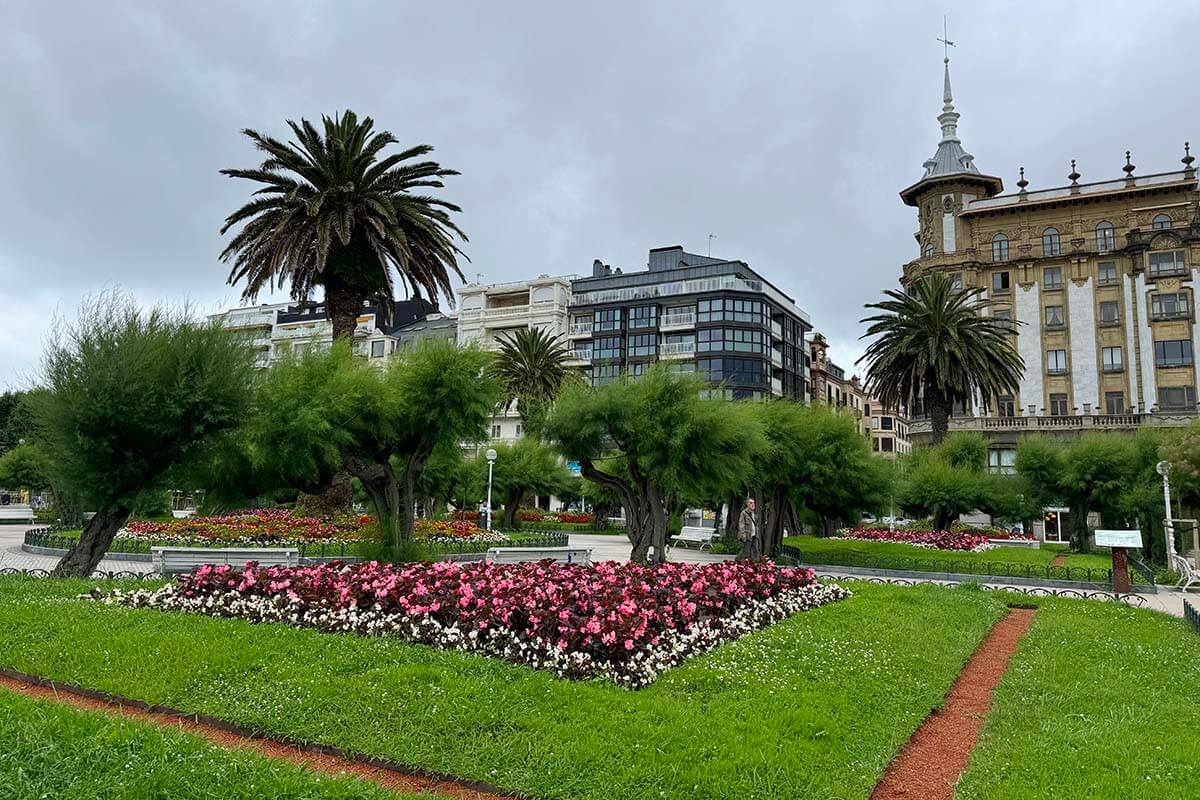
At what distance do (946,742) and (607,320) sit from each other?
71.6 metres

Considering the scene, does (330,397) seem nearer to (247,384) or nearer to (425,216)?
(247,384)

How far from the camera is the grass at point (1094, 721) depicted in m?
6.22

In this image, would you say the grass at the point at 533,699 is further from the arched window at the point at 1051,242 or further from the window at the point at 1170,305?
the arched window at the point at 1051,242

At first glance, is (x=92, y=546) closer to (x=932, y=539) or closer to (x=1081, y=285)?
(x=932, y=539)

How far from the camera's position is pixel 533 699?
24.6 ft

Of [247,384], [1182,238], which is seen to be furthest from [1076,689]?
[1182,238]

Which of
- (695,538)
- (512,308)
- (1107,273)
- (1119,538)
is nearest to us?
(1119,538)

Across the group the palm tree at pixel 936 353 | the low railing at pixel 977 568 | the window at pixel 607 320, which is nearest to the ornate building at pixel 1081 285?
the palm tree at pixel 936 353

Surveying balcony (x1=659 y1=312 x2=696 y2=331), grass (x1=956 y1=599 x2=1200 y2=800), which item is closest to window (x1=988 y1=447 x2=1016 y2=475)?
balcony (x1=659 y1=312 x2=696 y2=331)

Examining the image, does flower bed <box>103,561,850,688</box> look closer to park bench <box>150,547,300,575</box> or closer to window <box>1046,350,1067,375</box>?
park bench <box>150,547,300,575</box>

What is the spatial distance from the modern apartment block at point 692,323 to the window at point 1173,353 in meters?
28.8

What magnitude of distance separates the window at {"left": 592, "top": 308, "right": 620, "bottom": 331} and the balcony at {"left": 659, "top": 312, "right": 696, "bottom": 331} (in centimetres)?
433

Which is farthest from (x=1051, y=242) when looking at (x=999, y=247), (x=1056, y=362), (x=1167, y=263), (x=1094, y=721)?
(x=1094, y=721)

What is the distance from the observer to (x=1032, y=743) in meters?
7.18
